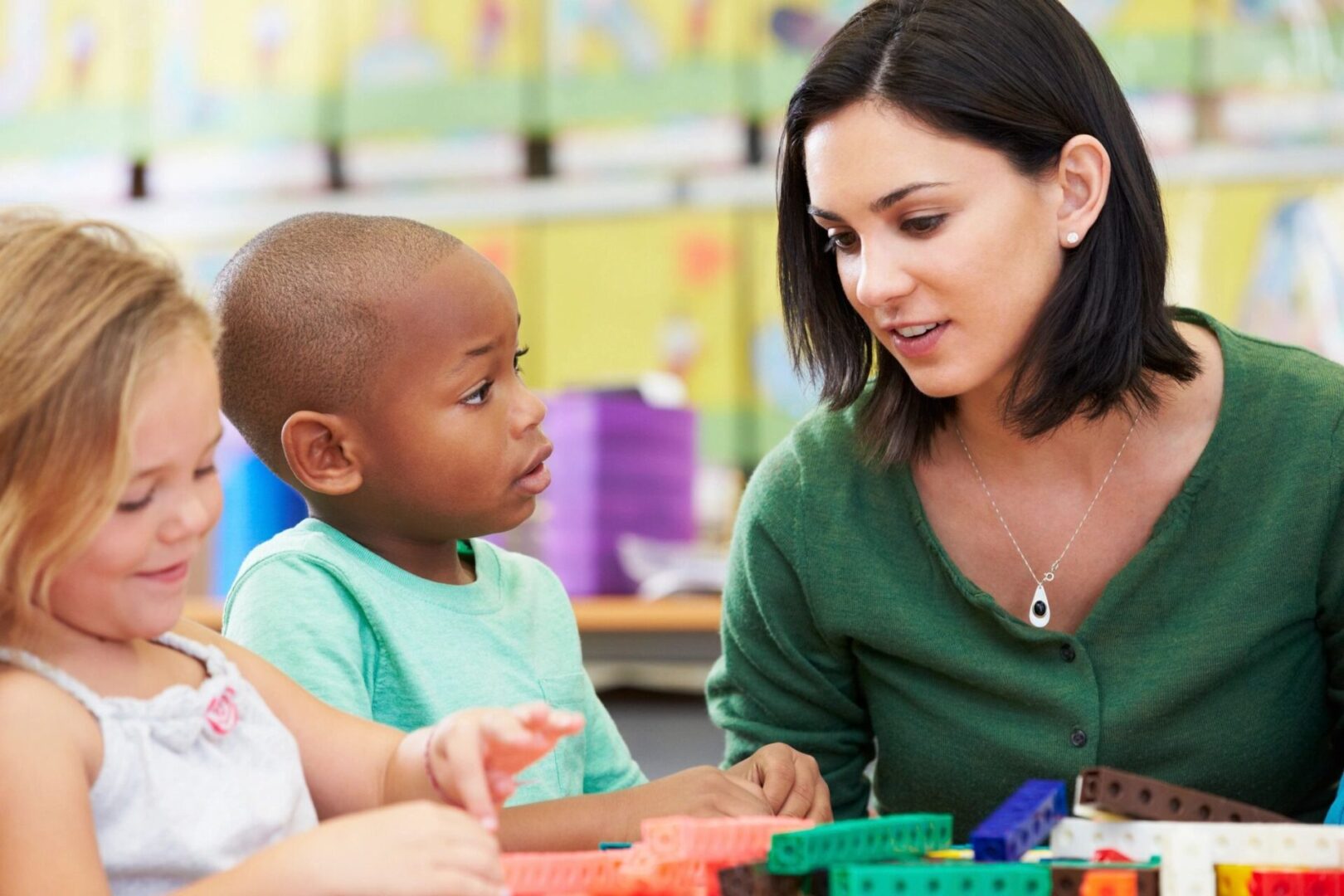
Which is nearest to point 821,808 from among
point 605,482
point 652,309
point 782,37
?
point 605,482

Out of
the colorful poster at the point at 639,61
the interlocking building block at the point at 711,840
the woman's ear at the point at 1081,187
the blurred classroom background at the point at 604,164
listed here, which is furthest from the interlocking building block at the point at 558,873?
the colorful poster at the point at 639,61

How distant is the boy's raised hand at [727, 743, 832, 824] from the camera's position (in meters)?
1.16

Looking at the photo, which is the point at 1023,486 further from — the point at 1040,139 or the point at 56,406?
the point at 56,406

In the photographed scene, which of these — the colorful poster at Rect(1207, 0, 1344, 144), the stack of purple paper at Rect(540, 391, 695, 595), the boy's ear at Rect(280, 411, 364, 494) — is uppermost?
the colorful poster at Rect(1207, 0, 1344, 144)

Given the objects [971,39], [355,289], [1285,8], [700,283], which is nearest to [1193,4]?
[1285,8]

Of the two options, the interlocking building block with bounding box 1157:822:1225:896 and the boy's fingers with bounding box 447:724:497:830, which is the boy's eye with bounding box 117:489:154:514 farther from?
the interlocking building block with bounding box 1157:822:1225:896

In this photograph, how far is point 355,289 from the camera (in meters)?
1.15

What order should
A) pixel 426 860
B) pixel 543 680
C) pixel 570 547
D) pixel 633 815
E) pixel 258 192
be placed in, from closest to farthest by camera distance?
pixel 426 860 < pixel 633 815 < pixel 543 680 < pixel 570 547 < pixel 258 192

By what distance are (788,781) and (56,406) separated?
643 mm

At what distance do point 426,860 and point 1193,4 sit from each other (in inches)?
114

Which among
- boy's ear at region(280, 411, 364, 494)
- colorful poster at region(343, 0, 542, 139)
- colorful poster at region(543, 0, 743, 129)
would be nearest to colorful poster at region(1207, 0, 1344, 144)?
colorful poster at region(543, 0, 743, 129)

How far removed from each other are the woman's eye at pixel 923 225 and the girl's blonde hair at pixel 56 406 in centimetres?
66

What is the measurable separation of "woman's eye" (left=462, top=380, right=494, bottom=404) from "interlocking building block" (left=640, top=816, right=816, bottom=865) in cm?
43

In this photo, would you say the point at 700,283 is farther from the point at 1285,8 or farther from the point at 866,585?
the point at 866,585
